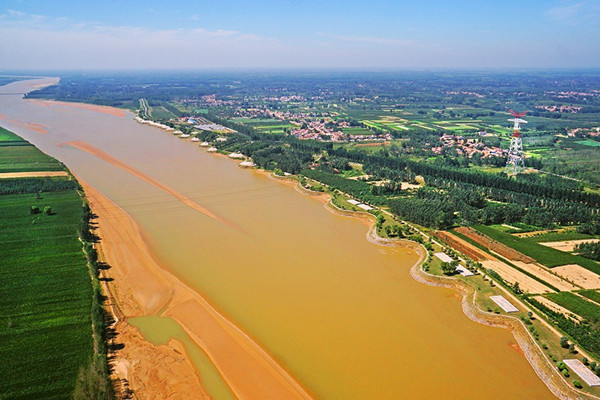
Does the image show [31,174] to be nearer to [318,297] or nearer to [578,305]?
[318,297]

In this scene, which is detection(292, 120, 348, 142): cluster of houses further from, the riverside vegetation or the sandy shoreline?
the sandy shoreline

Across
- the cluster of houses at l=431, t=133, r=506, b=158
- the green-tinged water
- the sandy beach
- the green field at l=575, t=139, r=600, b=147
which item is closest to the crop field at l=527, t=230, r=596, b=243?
the green-tinged water

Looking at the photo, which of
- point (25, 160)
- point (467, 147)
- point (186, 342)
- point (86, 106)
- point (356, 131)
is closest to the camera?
point (186, 342)

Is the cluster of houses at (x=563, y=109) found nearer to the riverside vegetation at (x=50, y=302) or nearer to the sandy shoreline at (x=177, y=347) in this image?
the sandy shoreline at (x=177, y=347)

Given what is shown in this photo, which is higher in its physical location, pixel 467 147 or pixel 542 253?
pixel 467 147

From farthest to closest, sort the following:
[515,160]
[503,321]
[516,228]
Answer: [515,160] < [516,228] < [503,321]

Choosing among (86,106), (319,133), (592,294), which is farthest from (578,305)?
(86,106)

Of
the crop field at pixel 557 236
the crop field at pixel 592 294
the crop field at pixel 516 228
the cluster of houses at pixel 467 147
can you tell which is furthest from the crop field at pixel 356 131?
the crop field at pixel 592 294
